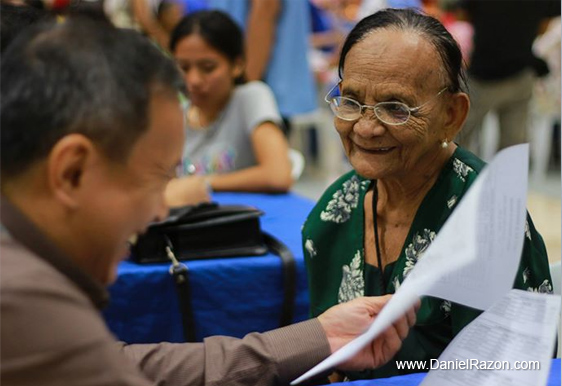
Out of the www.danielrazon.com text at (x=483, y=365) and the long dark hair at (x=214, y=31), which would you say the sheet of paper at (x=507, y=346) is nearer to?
the www.danielrazon.com text at (x=483, y=365)

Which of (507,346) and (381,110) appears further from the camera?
(381,110)

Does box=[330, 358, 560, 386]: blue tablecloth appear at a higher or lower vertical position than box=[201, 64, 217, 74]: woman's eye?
lower

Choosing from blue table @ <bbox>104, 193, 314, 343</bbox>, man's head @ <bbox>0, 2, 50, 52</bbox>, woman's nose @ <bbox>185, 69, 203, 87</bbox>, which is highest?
man's head @ <bbox>0, 2, 50, 52</bbox>

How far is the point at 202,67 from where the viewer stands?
292 centimetres

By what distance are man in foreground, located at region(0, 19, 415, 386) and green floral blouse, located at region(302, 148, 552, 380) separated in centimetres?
63

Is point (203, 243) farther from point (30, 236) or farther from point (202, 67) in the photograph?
point (30, 236)

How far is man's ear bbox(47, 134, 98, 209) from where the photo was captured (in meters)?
0.77

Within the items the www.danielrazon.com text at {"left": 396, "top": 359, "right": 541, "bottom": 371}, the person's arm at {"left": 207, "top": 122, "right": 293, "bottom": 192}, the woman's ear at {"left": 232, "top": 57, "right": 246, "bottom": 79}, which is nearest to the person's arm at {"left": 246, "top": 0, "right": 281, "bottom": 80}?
the woman's ear at {"left": 232, "top": 57, "right": 246, "bottom": 79}

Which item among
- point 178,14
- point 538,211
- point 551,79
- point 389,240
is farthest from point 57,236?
point 551,79

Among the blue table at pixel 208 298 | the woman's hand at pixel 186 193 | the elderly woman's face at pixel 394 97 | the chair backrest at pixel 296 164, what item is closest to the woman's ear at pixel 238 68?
the chair backrest at pixel 296 164

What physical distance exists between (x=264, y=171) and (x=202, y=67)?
506mm

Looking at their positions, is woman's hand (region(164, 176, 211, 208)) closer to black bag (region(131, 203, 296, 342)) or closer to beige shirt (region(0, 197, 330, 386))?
black bag (region(131, 203, 296, 342))

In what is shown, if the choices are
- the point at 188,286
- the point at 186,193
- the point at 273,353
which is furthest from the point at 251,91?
the point at 273,353

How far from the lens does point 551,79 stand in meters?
6.07
